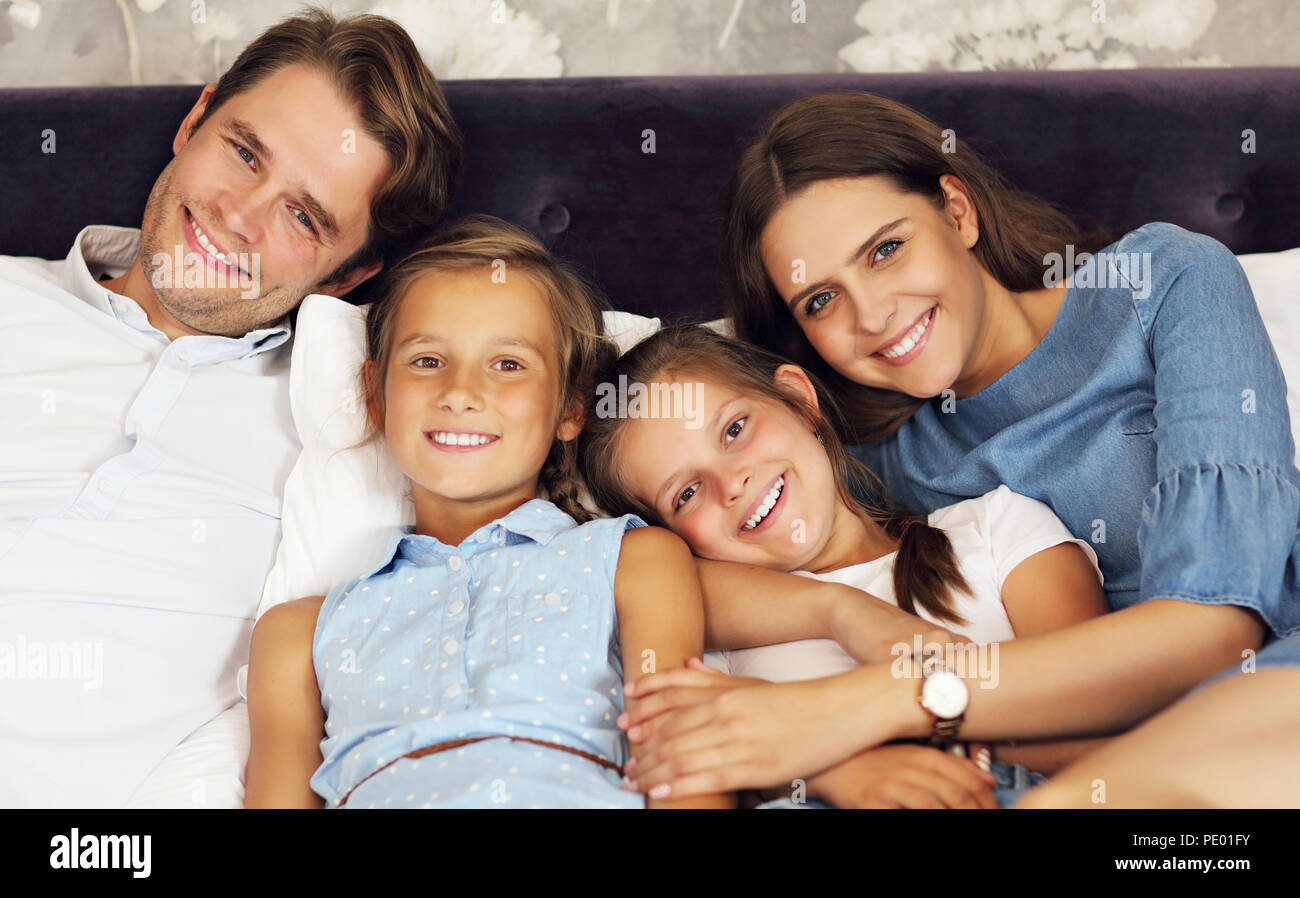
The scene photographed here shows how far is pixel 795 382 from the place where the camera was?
Answer: 1.64 metres

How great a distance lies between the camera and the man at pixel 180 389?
1428mm

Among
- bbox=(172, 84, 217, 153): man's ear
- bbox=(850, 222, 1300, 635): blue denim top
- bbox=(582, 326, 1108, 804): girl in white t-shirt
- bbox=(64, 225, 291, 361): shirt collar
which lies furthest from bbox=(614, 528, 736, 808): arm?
bbox=(172, 84, 217, 153): man's ear

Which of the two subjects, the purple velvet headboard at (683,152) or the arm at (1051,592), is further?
the purple velvet headboard at (683,152)

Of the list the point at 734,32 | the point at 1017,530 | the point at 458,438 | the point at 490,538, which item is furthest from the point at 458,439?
the point at 734,32

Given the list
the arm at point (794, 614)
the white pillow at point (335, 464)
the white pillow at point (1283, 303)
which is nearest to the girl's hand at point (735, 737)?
the arm at point (794, 614)

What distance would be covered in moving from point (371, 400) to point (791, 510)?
0.72 m

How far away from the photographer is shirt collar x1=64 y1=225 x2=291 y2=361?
1.76m

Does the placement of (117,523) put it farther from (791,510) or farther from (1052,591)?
(1052,591)

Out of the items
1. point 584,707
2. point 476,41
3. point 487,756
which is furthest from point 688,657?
point 476,41

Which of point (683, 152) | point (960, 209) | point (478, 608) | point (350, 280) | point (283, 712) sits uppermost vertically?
point (683, 152)

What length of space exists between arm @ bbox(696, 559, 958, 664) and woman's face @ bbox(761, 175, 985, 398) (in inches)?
14.6

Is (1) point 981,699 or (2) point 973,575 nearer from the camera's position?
(1) point 981,699

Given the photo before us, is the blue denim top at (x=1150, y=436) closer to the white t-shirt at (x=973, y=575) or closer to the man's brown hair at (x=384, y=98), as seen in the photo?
the white t-shirt at (x=973, y=575)

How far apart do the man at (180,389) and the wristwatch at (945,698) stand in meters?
1.02
